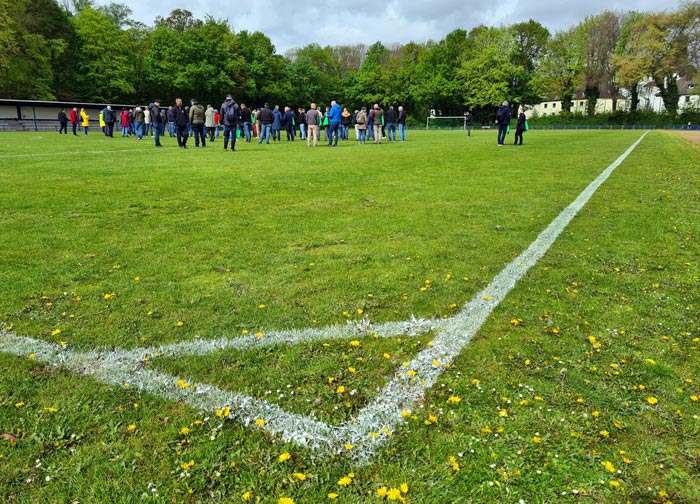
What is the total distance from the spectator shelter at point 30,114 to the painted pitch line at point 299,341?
1609 inches

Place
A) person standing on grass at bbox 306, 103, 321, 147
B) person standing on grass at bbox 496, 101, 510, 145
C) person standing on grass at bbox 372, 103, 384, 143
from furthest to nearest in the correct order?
person standing on grass at bbox 372, 103, 384, 143 < person standing on grass at bbox 306, 103, 321, 147 < person standing on grass at bbox 496, 101, 510, 145

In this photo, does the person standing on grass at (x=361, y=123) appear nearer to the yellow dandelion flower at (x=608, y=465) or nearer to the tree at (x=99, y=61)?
the yellow dandelion flower at (x=608, y=465)

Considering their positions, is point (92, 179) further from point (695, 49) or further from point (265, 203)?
point (695, 49)

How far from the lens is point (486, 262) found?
5.20 m

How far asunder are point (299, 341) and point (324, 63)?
9809 centimetres

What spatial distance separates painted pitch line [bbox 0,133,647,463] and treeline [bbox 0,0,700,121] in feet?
195

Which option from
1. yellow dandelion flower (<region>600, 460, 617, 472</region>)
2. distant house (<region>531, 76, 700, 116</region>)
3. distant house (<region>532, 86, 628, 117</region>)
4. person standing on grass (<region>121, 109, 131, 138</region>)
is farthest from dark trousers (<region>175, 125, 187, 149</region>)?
distant house (<region>531, 76, 700, 116</region>)

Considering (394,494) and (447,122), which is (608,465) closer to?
(394,494)

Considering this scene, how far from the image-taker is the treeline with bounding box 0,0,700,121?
57.9 meters

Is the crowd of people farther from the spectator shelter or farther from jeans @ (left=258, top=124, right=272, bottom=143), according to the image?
the spectator shelter

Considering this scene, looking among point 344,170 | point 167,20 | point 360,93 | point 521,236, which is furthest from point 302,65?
point 521,236

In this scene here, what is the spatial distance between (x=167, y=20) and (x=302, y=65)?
22.9 m

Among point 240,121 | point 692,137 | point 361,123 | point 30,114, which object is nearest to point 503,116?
point 361,123

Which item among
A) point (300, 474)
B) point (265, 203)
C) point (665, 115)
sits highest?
point (665, 115)
